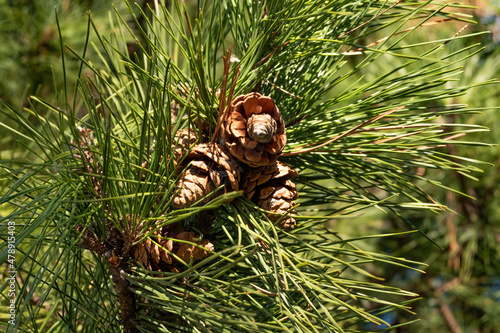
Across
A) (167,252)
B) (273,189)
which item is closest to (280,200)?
(273,189)

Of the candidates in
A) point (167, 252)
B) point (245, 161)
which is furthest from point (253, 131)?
point (167, 252)

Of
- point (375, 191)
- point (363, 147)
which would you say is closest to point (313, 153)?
point (363, 147)

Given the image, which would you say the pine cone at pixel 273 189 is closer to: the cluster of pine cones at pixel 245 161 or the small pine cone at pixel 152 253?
the cluster of pine cones at pixel 245 161

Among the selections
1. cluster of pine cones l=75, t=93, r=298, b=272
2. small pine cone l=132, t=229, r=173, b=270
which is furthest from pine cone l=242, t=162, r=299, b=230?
small pine cone l=132, t=229, r=173, b=270

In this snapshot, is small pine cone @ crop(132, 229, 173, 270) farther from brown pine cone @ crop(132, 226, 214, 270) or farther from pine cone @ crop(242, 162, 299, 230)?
pine cone @ crop(242, 162, 299, 230)

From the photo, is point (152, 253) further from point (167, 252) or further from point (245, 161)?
point (245, 161)

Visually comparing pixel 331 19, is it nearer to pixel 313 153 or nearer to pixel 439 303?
pixel 313 153
